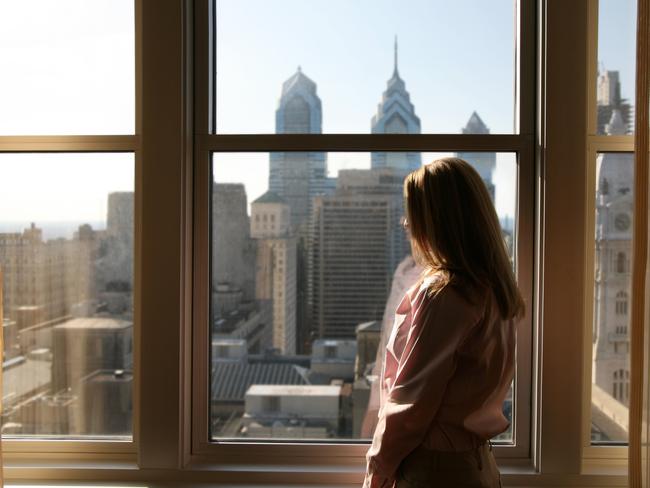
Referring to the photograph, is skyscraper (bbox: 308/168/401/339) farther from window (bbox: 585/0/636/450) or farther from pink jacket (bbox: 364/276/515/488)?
window (bbox: 585/0/636/450)

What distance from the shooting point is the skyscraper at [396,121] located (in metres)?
1.96

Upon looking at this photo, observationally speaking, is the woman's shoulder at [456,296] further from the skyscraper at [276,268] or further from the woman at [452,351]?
the skyscraper at [276,268]

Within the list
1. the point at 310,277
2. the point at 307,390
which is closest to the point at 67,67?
the point at 310,277

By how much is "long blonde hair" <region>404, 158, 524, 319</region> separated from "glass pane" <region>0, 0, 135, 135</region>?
1063 mm

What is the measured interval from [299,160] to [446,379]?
0.89 meters

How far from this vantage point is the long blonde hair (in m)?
1.43

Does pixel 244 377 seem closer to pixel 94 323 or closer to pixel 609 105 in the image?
pixel 94 323

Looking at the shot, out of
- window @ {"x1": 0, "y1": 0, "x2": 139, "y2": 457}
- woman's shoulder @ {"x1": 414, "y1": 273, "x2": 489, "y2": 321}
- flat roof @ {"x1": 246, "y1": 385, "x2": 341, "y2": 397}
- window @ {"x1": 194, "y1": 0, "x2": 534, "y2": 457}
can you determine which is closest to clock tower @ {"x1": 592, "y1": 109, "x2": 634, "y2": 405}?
window @ {"x1": 194, "y1": 0, "x2": 534, "y2": 457}

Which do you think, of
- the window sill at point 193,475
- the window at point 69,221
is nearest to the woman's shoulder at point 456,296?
the window sill at point 193,475

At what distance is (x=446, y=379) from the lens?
1392 mm

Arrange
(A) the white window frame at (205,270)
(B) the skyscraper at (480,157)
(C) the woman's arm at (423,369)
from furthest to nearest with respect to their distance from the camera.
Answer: (B) the skyscraper at (480,157)
(A) the white window frame at (205,270)
(C) the woman's arm at (423,369)

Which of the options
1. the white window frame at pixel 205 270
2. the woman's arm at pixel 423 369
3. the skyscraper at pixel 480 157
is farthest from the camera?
the skyscraper at pixel 480 157

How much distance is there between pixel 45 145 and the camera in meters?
1.98

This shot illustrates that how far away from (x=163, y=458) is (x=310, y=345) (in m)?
0.58
